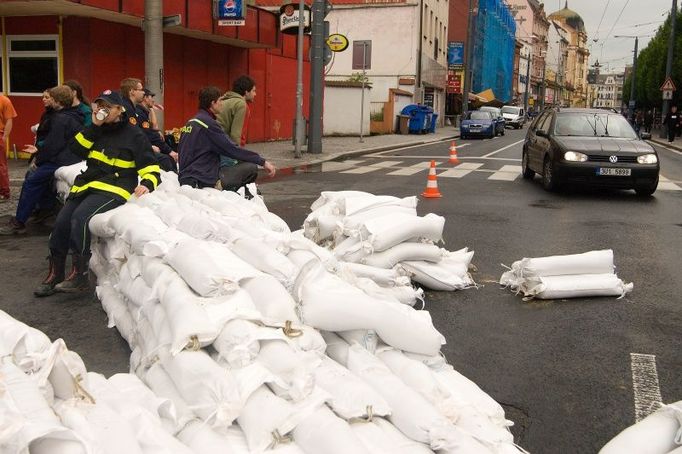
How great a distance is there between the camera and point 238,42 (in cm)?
2258

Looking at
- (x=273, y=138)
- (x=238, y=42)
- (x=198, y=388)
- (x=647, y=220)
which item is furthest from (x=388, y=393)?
(x=273, y=138)

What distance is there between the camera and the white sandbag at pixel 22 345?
2715 mm

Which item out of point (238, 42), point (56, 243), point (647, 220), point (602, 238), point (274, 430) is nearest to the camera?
point (274, 430)

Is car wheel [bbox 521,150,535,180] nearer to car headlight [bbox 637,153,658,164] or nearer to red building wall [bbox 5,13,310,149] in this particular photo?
car headlight [bbox 637,153,658,164]

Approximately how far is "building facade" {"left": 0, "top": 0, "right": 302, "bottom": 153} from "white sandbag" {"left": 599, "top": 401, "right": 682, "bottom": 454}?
47.2 ft

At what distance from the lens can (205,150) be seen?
24.4 ft

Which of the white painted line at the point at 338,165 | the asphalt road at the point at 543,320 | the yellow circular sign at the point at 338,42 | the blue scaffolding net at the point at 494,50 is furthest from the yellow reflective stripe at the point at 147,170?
the blue scaffolding net at the point at 494,50

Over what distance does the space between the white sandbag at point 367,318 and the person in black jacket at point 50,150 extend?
17.8 feet

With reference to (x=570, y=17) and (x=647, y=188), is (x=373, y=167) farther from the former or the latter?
(x=570, y=17)

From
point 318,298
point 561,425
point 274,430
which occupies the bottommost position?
point 561,425

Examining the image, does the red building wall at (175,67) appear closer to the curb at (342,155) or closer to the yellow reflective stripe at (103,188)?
the curb at (342,155)

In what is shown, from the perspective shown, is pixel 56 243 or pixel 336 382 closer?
pixel 336 382

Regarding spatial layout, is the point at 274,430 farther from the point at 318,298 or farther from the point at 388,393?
the point at 318,298

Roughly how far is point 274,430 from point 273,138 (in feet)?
79.3
